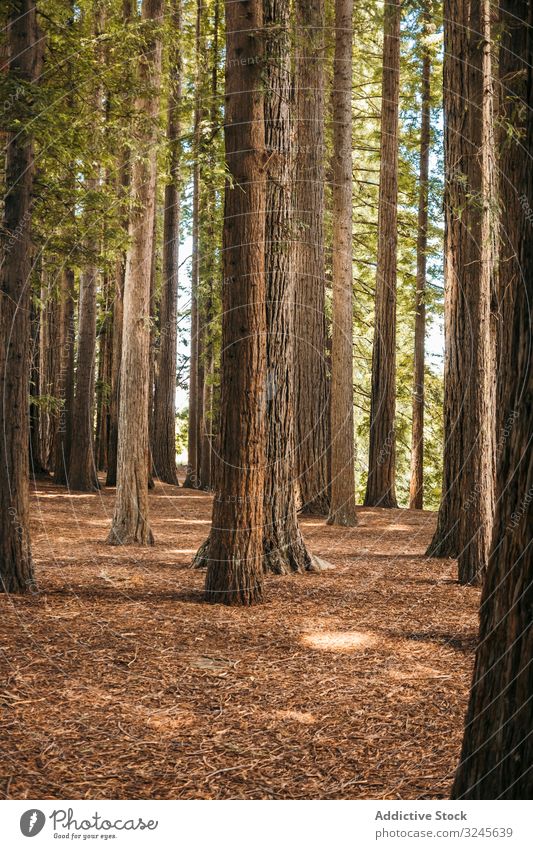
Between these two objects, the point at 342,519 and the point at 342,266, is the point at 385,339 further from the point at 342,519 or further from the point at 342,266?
the point at 342,519

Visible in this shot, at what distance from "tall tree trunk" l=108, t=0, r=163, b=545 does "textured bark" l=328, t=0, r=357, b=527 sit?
3.32 meters

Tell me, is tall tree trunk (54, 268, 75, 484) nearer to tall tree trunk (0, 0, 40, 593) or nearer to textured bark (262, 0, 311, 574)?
textured bark (262, 0, 311, 574)

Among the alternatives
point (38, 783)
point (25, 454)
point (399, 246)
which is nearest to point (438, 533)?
point (25, 454)

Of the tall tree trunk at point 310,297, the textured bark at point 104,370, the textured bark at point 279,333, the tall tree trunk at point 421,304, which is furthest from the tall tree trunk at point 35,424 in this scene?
the textured bark at point 279,333

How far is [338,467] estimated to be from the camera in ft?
43.3

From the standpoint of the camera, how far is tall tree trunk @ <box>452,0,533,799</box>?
286 centimetres

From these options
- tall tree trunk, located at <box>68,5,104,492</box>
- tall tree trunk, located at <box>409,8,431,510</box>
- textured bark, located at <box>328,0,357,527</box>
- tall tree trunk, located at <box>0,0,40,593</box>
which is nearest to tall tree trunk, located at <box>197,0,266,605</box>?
tall tree trunk, located at <box>0,0,40,593</box>

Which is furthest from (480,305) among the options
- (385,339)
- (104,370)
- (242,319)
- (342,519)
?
(104,370)

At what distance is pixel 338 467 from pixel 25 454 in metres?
6.58

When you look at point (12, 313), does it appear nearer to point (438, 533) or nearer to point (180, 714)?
point (180, 714)

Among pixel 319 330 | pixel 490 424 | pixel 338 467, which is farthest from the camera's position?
pixel 319 330

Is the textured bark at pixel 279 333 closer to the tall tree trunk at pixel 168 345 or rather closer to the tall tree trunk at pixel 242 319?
the tall tree trunk at pixel 242 319

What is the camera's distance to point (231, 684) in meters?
5.32

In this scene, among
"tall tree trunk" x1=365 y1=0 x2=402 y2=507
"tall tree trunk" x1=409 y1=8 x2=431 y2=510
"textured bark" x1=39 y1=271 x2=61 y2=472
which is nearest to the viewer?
"tall tree trunk" x1=365 y1=0 x2=402 y2=507
